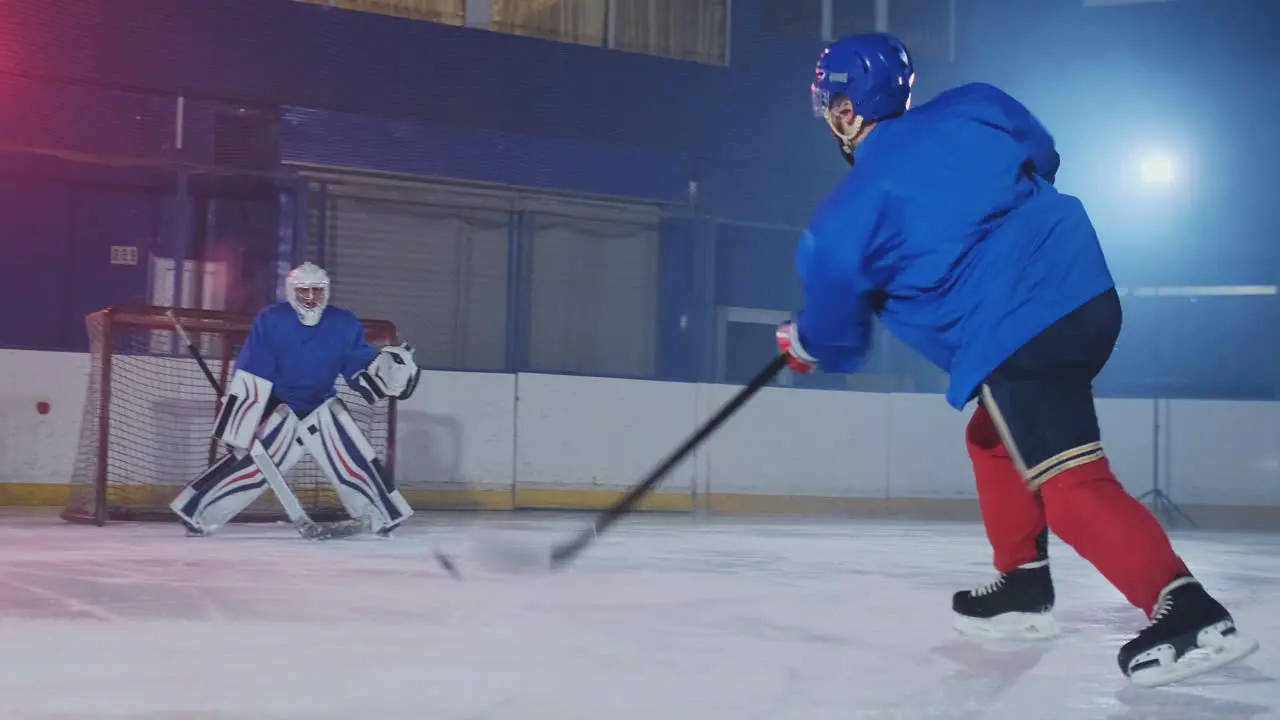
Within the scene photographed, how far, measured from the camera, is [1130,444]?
8180 mm

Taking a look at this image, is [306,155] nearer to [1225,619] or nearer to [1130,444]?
[1130,444]

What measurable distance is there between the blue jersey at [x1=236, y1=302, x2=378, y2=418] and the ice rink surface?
81 centimetres

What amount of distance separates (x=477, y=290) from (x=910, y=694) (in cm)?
764

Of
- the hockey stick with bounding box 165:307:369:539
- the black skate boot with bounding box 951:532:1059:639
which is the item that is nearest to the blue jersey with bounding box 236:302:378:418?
the hockey stick with bounding box 165:307:369:539

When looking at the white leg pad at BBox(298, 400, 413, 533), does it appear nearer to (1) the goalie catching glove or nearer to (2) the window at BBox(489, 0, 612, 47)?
(1) the goalie catching glove

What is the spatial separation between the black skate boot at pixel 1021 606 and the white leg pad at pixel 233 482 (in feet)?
10.1

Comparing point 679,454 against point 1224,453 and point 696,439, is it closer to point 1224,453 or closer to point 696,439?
point 696,439

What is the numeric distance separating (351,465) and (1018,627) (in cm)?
300

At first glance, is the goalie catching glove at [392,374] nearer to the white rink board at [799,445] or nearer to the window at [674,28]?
the white rink board at [799,445]

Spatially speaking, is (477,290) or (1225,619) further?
(477,290)

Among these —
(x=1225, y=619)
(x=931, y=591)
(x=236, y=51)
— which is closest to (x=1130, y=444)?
(x=931, y=591)

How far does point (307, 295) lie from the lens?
487cm

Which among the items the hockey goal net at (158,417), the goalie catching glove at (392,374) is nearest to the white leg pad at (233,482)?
the goalie catching glove at (392,374)

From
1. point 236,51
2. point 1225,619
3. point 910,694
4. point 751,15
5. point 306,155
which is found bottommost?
point 910,694
